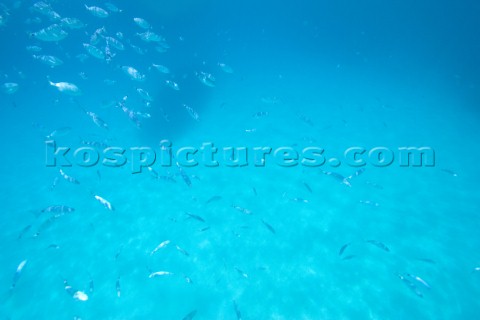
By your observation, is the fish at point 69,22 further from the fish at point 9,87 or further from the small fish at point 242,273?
the small fish at point 242,273

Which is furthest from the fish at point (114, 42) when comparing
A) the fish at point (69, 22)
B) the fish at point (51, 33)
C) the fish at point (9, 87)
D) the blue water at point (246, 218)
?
the fish at point (9, 87)

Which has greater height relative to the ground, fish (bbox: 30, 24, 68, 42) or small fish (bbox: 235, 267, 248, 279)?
fish (bbox: 30, 24, 68, 42)

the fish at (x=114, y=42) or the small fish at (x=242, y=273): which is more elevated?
the fish at (x=114, y=42)

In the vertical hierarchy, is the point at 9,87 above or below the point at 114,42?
below

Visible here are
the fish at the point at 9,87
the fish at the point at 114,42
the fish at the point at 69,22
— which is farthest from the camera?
the fish at the point at 114,42

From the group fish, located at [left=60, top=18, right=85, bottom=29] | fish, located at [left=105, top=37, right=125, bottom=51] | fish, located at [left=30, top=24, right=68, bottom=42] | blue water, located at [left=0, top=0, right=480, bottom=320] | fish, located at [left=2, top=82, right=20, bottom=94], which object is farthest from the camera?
fish, located at [left=105, top=37, right=125, bottom=51]

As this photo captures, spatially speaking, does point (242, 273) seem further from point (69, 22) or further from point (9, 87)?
point (9, 87)

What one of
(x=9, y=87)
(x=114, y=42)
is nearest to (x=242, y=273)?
(x=114, y=42)

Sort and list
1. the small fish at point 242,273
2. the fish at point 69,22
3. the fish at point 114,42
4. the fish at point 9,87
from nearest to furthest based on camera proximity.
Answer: the small fish at point 242,273 → the fish at point 69,22 → the fish at point 9,87 → the fish at point 114,42

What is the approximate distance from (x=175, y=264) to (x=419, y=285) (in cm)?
645

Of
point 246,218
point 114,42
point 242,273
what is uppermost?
point 114,42

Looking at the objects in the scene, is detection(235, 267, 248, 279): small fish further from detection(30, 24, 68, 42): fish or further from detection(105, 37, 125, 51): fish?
detection(105, 37, 125, 51): fish

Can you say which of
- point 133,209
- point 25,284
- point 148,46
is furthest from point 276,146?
Result: point 148,46

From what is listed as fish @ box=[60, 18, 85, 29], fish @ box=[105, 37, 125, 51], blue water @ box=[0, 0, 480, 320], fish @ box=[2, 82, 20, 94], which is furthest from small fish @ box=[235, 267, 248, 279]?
fish @ box=[2, 82, 20, 94]
